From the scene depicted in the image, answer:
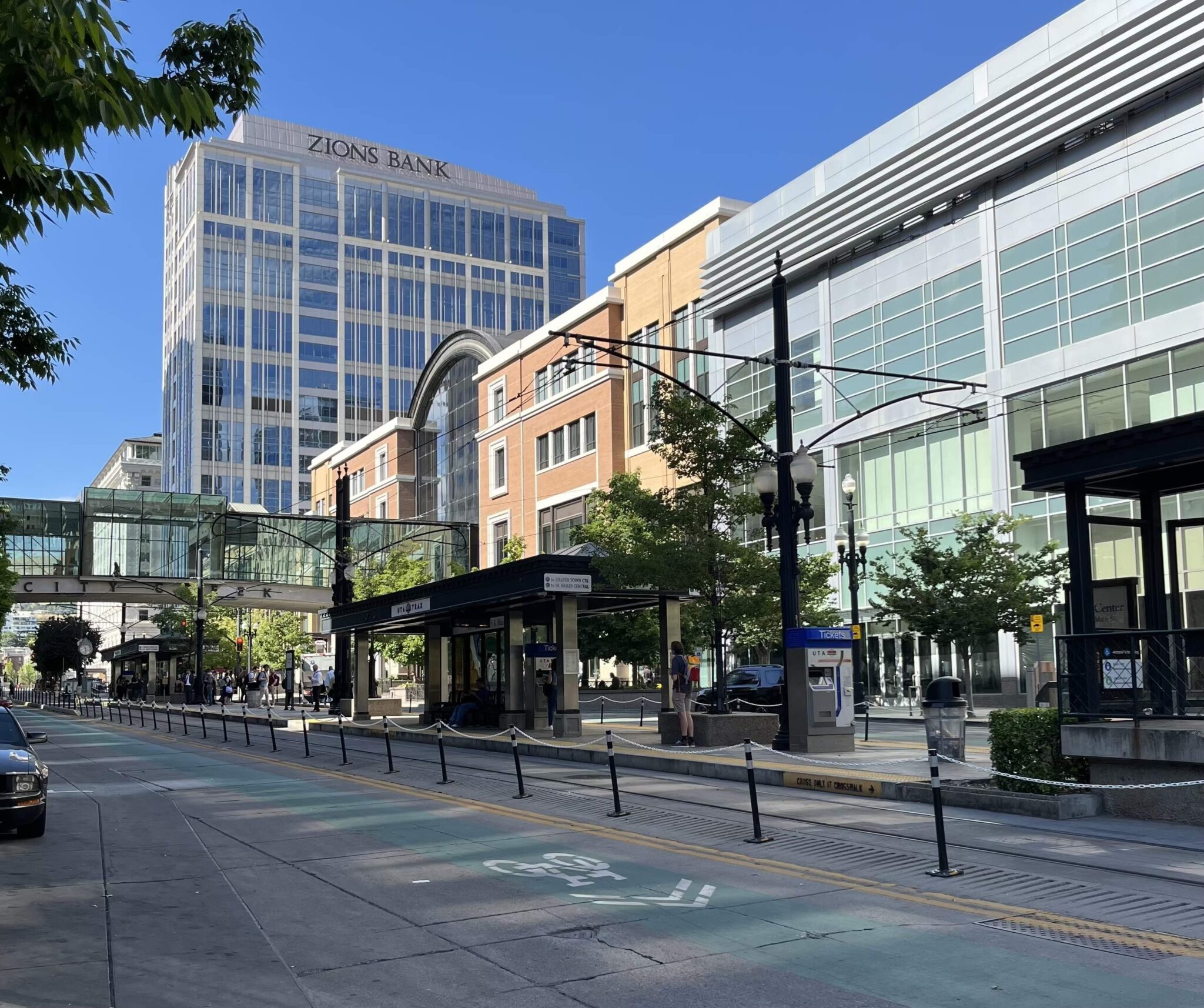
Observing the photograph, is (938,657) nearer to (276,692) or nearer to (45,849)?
(45,849)

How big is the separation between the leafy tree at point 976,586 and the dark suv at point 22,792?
29.0m

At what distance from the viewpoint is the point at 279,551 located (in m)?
75.9

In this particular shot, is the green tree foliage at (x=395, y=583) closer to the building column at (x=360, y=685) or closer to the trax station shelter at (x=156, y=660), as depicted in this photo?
the building column at (x=360, y=685)

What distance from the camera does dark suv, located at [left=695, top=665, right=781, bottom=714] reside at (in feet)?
118

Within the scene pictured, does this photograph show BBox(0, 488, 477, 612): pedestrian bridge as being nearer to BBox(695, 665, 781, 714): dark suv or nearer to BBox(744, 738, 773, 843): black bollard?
BBox(695, 665, 781, 714): dark suv

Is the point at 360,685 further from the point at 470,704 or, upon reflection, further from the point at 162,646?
the point at 162,646

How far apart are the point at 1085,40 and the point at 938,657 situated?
836 inches

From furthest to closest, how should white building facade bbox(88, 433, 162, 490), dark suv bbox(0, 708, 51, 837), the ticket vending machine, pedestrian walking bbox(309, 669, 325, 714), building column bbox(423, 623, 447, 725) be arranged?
white building facade bbox(88, 433, 162, 490) → pedestrian walking bbox(309, 669, 325, 714) → building column bbox(423, 623, 447, 725) → the ticket vending machine → dark suv bbox(0, 708, 51, 837)

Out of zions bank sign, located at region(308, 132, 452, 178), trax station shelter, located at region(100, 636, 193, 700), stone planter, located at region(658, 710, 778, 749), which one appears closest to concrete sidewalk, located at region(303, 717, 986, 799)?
stone planter, located at region(658, 710, 778, 749)

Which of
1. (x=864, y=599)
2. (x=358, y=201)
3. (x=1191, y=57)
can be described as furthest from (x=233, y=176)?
(x=1191, y=57)

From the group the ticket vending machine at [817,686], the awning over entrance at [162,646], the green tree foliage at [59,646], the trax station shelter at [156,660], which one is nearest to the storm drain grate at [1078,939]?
the ticket vending machine at [817,686]

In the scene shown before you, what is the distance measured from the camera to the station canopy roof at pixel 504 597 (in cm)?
2781

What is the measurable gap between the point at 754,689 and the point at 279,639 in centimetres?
6113

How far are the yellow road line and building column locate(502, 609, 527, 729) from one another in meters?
16.0
